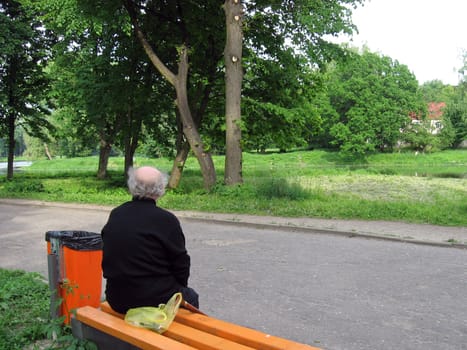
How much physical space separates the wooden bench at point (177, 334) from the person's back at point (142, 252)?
202 mm

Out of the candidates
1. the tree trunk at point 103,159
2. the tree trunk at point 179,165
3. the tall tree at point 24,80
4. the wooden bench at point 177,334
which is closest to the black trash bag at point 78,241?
the wooden bench at point 177,334

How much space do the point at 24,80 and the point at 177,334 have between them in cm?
2666

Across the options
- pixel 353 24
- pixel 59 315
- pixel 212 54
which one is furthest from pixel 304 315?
pixel 212 54

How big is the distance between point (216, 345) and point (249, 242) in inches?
238

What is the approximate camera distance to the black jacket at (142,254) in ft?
10.9

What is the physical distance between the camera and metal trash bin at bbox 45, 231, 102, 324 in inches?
163

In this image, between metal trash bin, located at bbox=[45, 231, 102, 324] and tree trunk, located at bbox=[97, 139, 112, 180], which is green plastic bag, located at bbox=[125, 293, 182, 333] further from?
tree trunk, located at bbox=[97, 139, 112, 180]

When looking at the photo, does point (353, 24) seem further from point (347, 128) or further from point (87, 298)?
point (347, 128)

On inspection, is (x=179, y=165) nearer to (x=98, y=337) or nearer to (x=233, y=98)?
(x=233, y=98)

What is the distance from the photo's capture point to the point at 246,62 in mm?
17922

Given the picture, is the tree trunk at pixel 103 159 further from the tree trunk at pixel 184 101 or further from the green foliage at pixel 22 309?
the green foliage at pixel 22 309

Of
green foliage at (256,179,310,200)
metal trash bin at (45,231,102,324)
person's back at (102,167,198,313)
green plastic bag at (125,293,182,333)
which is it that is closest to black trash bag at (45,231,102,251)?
metal trash bin at (45,231,102,324)

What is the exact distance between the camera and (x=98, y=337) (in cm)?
356

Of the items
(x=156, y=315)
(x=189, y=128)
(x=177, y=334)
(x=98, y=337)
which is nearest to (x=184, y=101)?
(x=189, y=128)
